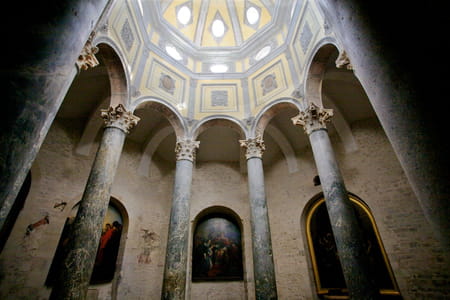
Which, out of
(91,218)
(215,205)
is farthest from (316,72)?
Answer: (91,218)

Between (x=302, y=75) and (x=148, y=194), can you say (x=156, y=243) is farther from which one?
(x=302, y=75)

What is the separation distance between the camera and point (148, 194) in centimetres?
973

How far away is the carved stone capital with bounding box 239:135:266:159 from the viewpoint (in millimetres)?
7925

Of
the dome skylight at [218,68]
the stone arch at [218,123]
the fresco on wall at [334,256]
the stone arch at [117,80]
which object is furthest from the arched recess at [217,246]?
the dome skylight at [218,68]

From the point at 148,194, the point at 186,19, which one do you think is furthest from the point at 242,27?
the point at 148,194

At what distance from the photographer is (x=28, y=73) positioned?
1182mm

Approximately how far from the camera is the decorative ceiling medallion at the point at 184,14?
36.2ft

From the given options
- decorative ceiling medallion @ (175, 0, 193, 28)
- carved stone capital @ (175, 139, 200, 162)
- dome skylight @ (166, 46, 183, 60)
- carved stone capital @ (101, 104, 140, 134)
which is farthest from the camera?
decorative ceiling medallion @ (175, 0, 193, 28)

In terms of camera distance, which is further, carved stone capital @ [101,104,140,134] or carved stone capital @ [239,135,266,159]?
carved stone capital @ [239,135,266,159]

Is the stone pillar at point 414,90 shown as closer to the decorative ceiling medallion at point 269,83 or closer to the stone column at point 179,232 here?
→ the stone column at point 179,232

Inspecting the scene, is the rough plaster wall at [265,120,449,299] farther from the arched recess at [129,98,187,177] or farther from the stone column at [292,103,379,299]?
the arched recess at [129,98,187,177]

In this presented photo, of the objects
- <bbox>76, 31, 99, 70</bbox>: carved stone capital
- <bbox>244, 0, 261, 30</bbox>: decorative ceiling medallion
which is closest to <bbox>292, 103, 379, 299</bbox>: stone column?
<bbox>76, 31, 99, 70</bbox>: carved stone capital

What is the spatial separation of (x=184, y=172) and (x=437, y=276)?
7.32 metres

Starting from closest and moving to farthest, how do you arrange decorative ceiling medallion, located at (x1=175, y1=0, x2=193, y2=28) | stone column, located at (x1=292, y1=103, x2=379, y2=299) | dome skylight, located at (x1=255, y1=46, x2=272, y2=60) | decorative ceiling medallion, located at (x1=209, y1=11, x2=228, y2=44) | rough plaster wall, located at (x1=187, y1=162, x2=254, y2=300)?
stone column, located at (x1=292, y1=103, x2=379, y2=299) → rough plaster wall, located at (x1=187, y1=162, x2=254, y2=300) → dome skylight, located at (x1=255, y1=46, x2=272, y2=60) → decorative ceiling medallion, located at (x1=175, y1=0, x2=193, y2=28) → decorative ceiling medallion, located at (x1=209, y1=11, x2=228, y2=44)
